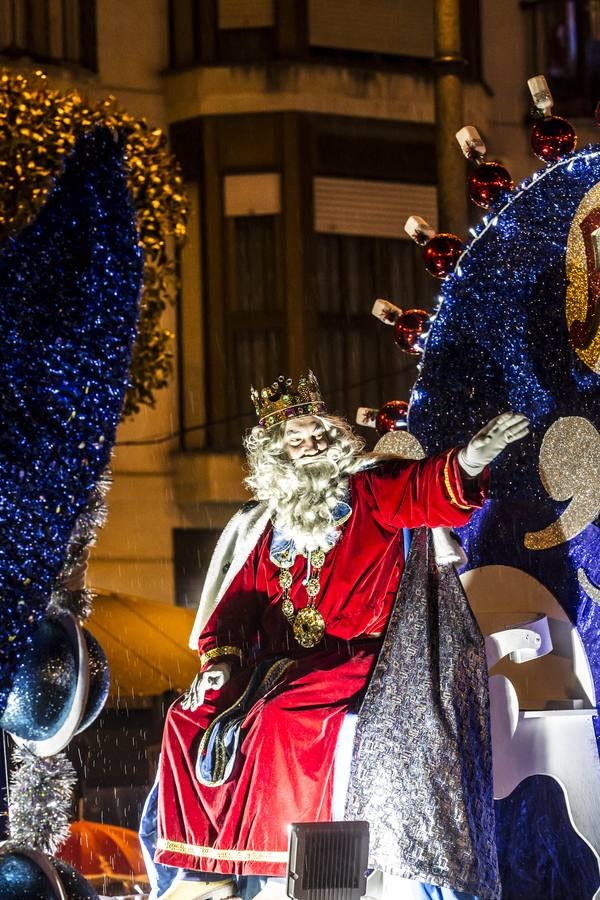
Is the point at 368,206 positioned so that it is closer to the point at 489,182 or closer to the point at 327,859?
the point at 489,182

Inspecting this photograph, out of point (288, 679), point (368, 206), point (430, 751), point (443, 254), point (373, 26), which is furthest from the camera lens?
point (373, 26)

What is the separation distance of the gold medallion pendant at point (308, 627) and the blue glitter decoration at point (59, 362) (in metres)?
1.51

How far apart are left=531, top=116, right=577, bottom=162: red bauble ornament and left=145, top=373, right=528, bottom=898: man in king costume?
99cm

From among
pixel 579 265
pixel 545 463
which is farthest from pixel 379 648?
pixel 579 265

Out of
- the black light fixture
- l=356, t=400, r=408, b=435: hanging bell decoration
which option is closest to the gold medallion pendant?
the black light fixture

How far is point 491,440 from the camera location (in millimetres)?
4941

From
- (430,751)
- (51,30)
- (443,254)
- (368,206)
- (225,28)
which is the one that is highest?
(225,28)

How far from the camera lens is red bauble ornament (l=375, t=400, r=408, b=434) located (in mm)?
5969

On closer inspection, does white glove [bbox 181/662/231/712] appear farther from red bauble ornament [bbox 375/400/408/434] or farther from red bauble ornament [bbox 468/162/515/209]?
red bauble ornament [bbox 468/162/515/209]

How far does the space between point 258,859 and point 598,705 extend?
3.96 feet

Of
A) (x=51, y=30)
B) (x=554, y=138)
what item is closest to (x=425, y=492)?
(x=554, y=138)

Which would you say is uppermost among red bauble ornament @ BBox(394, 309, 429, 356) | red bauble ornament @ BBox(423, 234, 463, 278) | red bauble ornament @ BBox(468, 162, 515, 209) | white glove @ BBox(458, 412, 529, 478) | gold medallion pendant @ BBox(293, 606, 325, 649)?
red bauble ornament @ BBox(468, 162, 515, 209)

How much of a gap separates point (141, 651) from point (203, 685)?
459 centimetres

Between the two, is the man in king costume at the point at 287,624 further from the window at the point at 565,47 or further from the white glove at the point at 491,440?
the window at the point at 565,47
